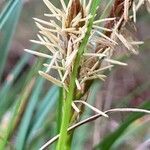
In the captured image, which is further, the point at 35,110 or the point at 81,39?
the point at 35,110

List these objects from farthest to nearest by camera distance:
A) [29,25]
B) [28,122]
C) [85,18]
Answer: [29,25]
[28,122]
[85,18]

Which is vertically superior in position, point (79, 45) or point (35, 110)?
point (79, 45)

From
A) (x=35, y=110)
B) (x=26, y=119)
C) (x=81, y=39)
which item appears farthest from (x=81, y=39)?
(x=35, y=110)

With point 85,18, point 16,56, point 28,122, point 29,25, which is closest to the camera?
point 85,18

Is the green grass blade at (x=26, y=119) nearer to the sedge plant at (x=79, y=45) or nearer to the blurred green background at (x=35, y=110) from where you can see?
the blurred green background at (x=35, y=110)

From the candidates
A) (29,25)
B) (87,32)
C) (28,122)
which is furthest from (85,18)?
(29,25)

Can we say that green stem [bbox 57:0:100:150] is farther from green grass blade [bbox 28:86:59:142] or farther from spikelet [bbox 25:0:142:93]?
green grass blade [bbox 28:86:59:142]

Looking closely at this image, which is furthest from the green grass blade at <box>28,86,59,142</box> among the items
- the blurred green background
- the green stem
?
the green stem

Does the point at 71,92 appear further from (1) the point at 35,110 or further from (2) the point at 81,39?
(1) the point at 35,110

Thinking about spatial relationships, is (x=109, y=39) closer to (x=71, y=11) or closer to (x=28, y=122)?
(x=71, y=11)

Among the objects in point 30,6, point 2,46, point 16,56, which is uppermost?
point 2,46

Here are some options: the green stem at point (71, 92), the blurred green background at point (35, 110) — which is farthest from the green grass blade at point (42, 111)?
the green stem at point (71, 92)
